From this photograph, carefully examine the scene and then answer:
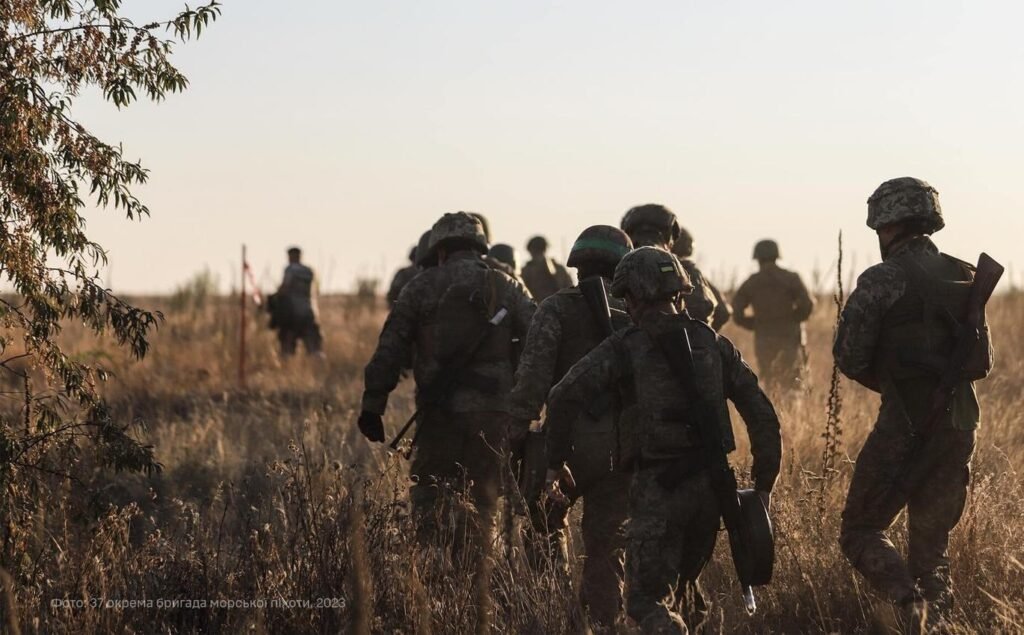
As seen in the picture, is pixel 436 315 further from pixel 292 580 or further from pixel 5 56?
pixel 5 56

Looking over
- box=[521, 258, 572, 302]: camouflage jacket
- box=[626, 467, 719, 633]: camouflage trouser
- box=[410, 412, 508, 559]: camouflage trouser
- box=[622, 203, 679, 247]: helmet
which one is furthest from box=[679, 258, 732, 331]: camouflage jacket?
box=[521, 258, 572, 302]: camouflage jacket

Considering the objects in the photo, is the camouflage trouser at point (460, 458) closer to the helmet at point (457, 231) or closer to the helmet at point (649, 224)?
the helmet at point (457, 231)

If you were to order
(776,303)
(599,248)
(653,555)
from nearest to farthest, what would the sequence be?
(653,555) < (599,248) < (776,303)

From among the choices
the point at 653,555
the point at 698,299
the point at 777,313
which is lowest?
the point at 653,555

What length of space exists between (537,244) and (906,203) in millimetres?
11091

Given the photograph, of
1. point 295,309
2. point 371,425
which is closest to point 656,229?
point 371,425

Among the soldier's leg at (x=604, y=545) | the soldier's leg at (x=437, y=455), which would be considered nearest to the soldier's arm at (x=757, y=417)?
the soldier's leg at (x=604, y=545)

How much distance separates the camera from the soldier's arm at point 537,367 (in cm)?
662

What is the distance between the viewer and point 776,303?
50.3 feet

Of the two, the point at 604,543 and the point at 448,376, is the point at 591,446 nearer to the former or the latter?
the point at 604,543

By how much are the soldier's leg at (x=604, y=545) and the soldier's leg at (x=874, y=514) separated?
0.99 m

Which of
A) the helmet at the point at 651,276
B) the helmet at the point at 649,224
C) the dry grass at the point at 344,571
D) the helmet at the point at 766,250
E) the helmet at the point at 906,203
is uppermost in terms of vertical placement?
the helmet at the point at 766,250

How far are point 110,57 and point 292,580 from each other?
2.44 metres

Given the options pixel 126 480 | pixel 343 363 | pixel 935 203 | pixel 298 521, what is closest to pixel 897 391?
pixel 935 203
